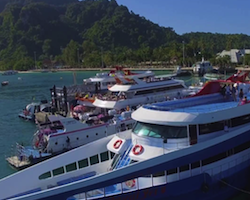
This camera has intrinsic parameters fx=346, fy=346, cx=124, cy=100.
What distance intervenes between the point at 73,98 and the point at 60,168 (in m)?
27.3

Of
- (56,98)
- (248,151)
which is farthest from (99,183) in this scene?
(56,98)

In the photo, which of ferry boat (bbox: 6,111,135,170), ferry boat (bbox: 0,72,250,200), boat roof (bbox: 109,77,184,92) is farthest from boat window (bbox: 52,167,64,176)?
boat roof (bbox: 109,77,184,92)

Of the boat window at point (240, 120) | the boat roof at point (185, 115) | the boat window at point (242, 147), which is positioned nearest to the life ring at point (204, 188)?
the boat window at point (242, 147)

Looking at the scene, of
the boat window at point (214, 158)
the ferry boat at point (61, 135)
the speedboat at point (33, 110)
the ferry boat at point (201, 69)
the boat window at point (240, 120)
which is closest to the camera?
the boat window at point (214, 158)

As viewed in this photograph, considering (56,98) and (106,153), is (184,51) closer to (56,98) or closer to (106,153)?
(56,98)

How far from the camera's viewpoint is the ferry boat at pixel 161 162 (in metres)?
11.4

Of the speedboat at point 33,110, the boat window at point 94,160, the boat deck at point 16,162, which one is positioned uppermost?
the boat window at point 94,160

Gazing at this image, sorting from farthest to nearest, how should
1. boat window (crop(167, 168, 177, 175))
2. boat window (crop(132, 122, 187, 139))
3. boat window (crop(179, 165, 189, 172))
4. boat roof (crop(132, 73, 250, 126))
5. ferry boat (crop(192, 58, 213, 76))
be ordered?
ferry boat (crop(192, 58, 213, 76))
boat window (crop(132, 122, 187, 139))
boat roof (crop(132, 73, 250, 126))
boat window (crop(179, 165, 189, 172))
boat window (crop(167, 168, 177, 175))

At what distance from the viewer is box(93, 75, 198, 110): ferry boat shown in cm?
3155

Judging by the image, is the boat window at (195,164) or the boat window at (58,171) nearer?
the boat window at (195,164)

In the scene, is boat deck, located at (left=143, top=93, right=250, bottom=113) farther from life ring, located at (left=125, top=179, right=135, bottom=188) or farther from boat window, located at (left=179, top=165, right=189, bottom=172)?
life ring, located at (left=125, top=179, right=135, bottom=188)

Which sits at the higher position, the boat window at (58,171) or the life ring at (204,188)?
the boat window at (58,171)

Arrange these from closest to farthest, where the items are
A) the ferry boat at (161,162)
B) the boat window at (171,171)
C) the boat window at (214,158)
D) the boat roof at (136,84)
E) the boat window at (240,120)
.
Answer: the ferry boat at (161,162) → the boat window at (171,171) → the boat window at (214,158) → the boat window at (240,120) → the boat roof at (136,84)

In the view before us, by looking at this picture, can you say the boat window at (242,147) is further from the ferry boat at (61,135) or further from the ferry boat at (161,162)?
the ferry boat at (61,135)
